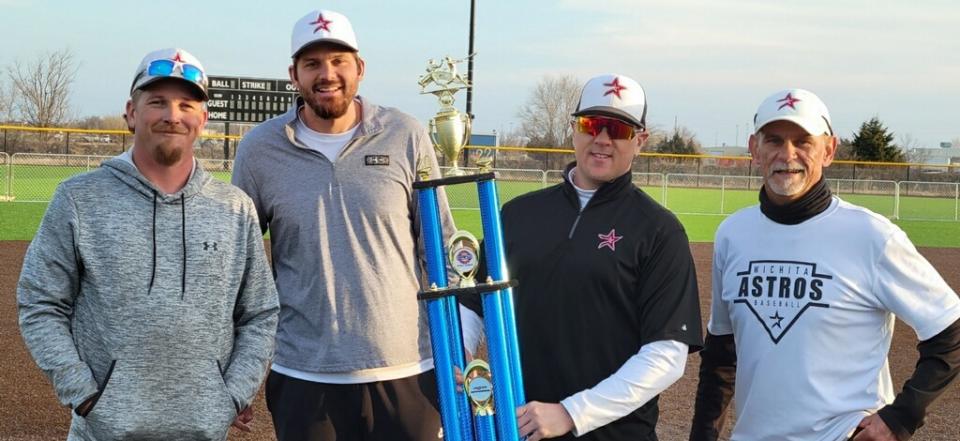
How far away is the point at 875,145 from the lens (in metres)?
47.4

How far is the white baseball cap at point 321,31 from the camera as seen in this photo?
3557mm

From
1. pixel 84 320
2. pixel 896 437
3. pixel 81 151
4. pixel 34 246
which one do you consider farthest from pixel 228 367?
pixel 81 151

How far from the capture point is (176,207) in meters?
3.00

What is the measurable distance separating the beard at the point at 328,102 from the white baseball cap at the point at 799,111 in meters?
1.52

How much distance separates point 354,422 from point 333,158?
1.00 metres

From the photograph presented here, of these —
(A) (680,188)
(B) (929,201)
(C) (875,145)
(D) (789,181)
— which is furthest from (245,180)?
(C) (875,145)

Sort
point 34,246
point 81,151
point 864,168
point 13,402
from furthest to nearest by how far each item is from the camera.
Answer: point 864,168 → point 81,151 → point 13,402 → point 34,246

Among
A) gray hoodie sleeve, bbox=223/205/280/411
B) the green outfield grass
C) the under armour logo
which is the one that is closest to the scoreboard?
the green outfield grass

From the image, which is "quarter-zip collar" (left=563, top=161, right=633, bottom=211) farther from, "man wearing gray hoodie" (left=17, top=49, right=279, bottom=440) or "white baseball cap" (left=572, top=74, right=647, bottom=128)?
"man wearing gray hoodie" (left=17, top=49, right=279, bottom=440)

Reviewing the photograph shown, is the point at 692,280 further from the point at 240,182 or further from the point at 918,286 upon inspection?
the point at 240,182

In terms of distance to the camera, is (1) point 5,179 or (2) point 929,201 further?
(2) point 929,201

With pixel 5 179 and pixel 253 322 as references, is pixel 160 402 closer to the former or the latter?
pixel 253 322

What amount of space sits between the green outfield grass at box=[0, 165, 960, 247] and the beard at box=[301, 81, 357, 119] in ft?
48.2

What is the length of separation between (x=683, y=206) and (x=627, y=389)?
84.0 feet
